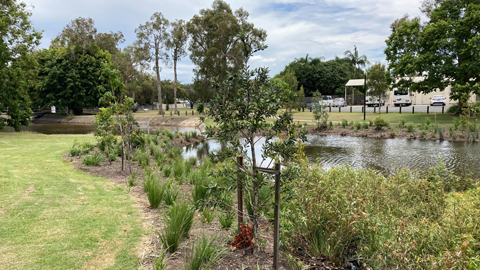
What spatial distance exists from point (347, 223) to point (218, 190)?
1.51 m

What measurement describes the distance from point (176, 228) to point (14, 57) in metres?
21.2

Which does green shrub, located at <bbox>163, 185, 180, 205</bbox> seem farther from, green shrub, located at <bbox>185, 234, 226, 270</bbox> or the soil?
green shrub, located at <bbox>185, 234, 226, 270</bbox>

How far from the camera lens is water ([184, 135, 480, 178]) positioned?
1070 cm

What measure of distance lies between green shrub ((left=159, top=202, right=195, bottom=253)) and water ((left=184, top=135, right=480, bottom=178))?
17.8ft

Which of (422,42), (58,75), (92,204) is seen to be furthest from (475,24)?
(58,75)

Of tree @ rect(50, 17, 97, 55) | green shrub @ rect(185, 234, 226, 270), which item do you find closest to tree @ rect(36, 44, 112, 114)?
tree @ rect(50, 17, 97, 55)

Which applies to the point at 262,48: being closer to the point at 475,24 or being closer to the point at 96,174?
the point at 96,174

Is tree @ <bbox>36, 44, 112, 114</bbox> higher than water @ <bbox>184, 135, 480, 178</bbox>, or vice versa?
tree @ <bbox>36, 44, 112, 114</bbox>

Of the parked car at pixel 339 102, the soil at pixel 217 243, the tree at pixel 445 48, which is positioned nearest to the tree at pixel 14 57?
the soil at pixel 217 243

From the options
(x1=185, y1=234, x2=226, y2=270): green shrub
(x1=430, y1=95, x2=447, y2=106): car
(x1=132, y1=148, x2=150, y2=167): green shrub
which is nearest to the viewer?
(x1=185, y1=234, x2=226, y2=270): green shrub

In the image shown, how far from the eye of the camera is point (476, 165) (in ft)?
34.5

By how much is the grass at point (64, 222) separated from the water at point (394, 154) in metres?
4.19

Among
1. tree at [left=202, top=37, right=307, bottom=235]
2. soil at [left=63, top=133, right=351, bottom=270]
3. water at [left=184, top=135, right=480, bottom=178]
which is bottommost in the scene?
water at [left=184, top=135, right=480, bottom=178]

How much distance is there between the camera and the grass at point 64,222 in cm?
338
